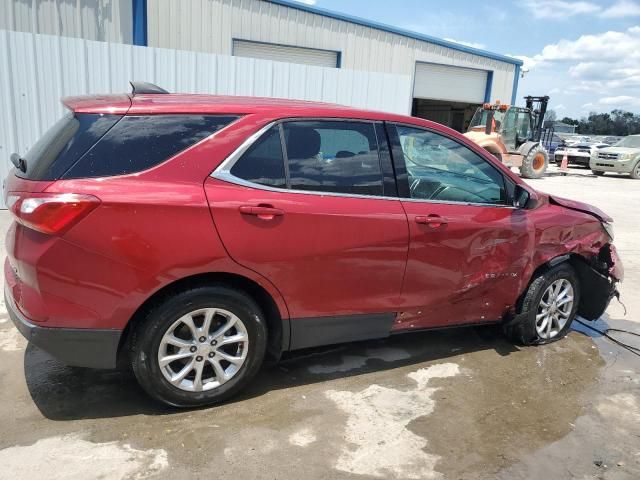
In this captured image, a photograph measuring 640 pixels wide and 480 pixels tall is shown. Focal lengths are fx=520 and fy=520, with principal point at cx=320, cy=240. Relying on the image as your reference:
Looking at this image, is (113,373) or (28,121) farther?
(28,121)

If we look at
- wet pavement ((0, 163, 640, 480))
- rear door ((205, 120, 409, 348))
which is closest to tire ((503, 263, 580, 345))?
wet pavement ((0, 163, 640, 480))

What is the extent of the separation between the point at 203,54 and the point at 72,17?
349 centimetres

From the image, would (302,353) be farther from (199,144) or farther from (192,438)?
(199,144)

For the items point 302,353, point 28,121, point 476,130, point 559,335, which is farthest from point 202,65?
point 476,130

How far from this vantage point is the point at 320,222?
122 inches

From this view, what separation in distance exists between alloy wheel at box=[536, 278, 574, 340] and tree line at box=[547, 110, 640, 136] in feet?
205

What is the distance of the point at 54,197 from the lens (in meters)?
2.57

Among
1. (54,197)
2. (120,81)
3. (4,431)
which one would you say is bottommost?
(4,431)

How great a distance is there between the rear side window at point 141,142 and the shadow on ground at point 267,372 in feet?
4.66

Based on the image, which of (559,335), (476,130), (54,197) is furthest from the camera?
(476,130)

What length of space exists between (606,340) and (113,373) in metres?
4.10

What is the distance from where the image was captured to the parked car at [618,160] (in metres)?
21.3

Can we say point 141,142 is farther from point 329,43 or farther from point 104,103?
point 329,43

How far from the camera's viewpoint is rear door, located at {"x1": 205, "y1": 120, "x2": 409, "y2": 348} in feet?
9.62
